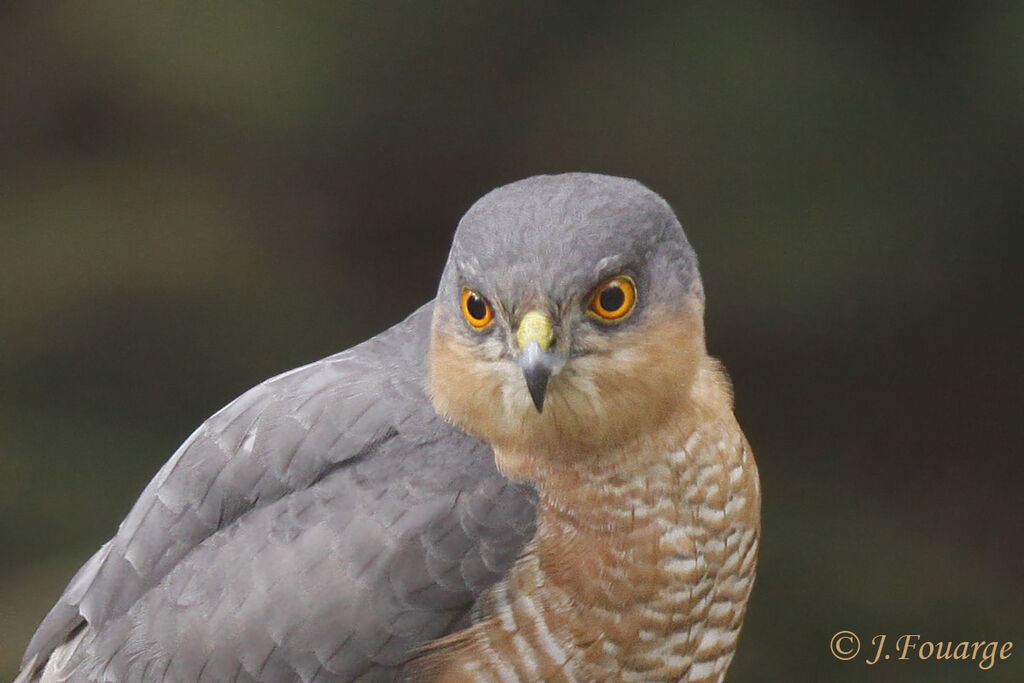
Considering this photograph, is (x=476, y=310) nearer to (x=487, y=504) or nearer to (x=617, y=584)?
(x=487, y=504)

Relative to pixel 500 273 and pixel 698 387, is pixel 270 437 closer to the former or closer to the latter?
pixel 500 273

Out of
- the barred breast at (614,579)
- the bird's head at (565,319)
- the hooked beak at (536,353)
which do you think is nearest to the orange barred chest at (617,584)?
the barred breast at (614,579)

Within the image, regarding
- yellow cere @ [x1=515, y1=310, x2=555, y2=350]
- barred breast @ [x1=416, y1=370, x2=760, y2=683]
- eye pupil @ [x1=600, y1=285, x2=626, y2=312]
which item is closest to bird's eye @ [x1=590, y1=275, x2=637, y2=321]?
eye pupil @ [x1=600, y1=285, x2=626, y2=312]

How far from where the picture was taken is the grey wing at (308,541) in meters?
2.67

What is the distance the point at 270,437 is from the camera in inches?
113

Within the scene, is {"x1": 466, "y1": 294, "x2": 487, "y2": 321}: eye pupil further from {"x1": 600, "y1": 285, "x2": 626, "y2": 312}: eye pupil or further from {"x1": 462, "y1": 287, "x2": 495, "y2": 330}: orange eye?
{"x1": 600, "y1": 285, "x2": 626, "y2": 312}: eye pupil

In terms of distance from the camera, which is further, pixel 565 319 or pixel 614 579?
pixel 614 579

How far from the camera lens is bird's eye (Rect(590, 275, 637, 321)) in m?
2.58

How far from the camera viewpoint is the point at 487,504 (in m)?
2.70

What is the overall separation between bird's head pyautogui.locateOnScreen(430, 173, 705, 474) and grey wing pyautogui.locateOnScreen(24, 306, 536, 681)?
0.14 meters

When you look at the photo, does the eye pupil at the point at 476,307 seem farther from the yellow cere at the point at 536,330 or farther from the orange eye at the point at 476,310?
the yellow cere at the point at 536,330

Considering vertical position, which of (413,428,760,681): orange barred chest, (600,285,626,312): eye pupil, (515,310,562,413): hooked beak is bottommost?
(413,428,760,681): orange barred chest

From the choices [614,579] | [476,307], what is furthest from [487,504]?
[476,307]

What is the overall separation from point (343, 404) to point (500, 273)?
539 mm
